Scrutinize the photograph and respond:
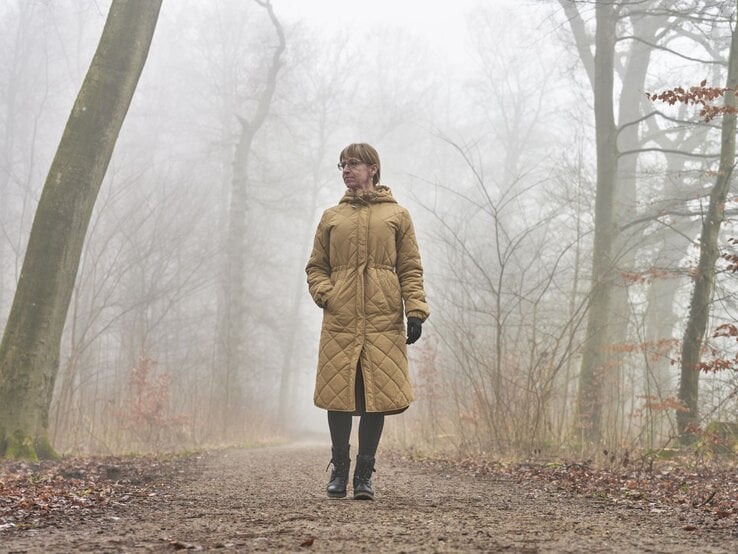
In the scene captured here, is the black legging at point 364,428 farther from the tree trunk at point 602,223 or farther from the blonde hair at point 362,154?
the tree trunk at point 602,223

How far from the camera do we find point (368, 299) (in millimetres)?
4691

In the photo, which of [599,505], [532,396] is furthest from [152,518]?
[532,396]

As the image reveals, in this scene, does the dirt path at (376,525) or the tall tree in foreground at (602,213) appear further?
the tall tree in foreground at (602,213)

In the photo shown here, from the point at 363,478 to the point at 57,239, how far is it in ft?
13.9

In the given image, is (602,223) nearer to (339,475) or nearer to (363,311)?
(363,311)

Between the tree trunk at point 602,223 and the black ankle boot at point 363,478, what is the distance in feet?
17.4

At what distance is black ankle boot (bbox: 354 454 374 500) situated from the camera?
183 inches

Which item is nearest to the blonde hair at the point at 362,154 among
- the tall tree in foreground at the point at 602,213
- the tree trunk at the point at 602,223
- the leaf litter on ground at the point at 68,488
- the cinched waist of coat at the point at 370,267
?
the cinched waist of coat at the point at 370,267

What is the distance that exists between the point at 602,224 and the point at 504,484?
6.01m

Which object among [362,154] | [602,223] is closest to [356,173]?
[362,154]

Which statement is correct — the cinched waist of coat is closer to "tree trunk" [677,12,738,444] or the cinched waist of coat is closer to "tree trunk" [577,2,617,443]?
"tree trunk" [677,12,738,444]

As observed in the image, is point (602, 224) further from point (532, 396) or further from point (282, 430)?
point (282, 430)

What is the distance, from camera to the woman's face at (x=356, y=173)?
488 cm

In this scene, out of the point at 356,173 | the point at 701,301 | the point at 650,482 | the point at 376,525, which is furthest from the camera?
the point at 701,301
